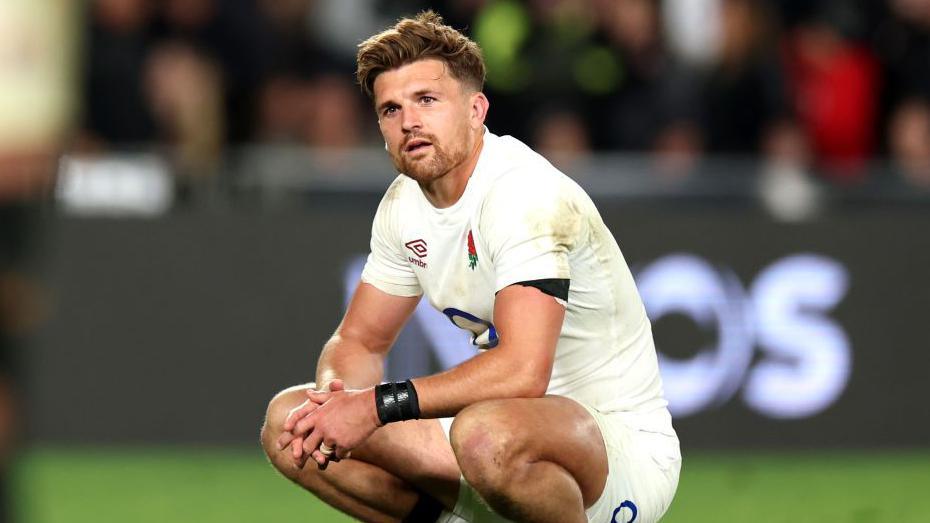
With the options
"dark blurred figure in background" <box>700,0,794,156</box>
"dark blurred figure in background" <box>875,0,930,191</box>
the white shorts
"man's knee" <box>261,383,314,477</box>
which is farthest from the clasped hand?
"dark blurred figure in background" <box>875,0,930,191</box>

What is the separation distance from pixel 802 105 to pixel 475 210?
21.6 ft

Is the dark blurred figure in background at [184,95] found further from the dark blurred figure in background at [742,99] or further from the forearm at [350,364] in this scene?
the forearm at [350,364]

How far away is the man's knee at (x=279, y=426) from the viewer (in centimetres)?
575

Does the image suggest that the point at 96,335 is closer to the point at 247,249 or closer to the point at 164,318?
the point at 164,318

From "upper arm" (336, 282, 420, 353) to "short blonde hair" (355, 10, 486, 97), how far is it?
32.6 inches

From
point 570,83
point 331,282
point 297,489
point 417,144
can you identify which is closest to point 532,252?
point 417,144

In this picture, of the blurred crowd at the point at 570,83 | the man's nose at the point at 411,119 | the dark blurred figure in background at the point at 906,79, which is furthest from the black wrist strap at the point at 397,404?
the dark blurred figure in background at the point at 906,79

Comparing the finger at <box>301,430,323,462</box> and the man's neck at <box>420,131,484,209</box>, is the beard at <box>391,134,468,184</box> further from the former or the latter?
the finger at <box>301,430,323,462</box>

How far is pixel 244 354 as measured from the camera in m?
10.0

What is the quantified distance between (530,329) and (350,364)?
0.99 m

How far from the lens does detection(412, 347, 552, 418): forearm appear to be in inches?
203

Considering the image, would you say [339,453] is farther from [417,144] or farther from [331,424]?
[417,144]

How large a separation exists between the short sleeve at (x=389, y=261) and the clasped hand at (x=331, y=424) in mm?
731

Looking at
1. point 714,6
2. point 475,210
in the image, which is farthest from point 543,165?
point 714,6
